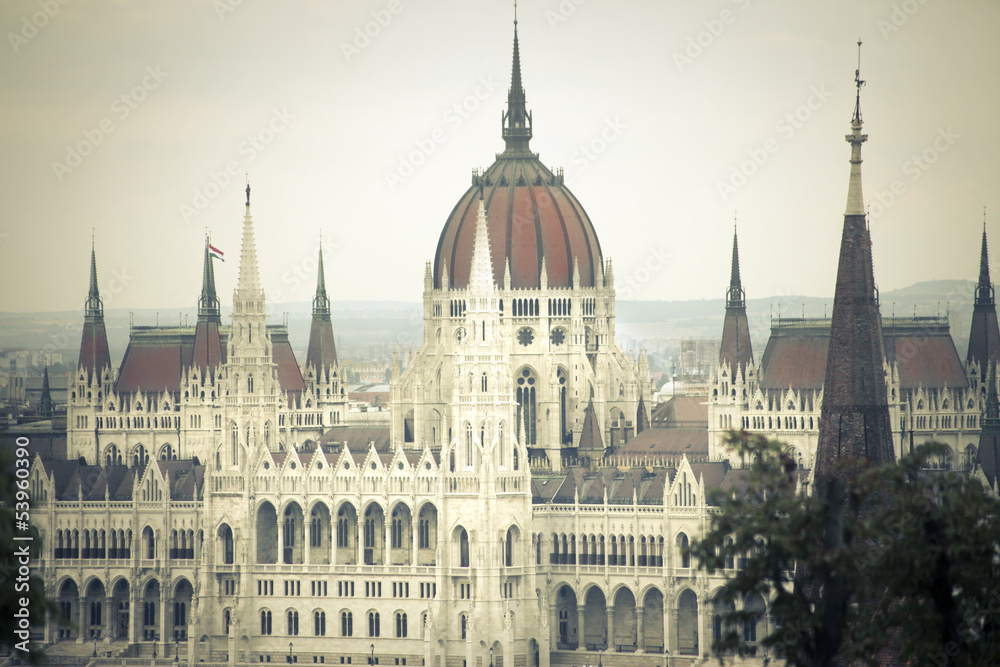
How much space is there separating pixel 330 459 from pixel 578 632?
20869 millimetres

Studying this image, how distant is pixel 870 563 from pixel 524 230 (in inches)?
4474

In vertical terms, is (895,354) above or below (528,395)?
above

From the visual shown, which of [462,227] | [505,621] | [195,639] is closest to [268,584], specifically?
[195,639]

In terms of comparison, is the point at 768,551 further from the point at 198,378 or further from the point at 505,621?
the point at 198,378

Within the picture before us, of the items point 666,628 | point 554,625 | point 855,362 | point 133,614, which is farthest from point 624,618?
point 855,362

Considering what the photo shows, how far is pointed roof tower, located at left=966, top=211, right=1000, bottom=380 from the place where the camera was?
180 meters

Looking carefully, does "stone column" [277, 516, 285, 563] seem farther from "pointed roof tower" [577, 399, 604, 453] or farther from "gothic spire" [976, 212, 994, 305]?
"gothic spire" [976, 212, 994, 305]

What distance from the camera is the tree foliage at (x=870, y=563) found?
2569 inches

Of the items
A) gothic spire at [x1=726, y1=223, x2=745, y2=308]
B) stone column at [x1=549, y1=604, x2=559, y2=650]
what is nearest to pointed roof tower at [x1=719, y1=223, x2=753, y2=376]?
gothic spire at [x1=726, y1=223, x2=745, y2=308]

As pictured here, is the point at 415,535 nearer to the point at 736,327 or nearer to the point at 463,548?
the point at 463,548

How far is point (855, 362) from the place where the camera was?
2926 inches

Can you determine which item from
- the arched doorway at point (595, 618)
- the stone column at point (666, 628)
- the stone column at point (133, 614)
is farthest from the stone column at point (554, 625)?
the stone column at point (133, 614)

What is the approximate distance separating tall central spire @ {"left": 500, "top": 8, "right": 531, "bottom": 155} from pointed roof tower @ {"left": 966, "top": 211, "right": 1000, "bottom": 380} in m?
35.1

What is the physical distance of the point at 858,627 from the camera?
66000 millimetres
